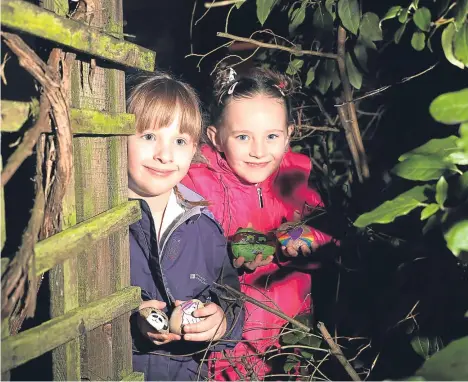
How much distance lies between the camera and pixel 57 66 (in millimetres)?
1668

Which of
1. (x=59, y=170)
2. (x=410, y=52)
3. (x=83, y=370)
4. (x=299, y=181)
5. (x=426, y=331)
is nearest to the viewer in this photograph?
(x=59, y=170)

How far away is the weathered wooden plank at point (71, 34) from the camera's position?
4.74 ft

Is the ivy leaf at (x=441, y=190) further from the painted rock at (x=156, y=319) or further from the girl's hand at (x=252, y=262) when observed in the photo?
the girl's hand at (x=252, y=262)

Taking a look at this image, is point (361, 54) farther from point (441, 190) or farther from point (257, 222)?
point (441, 190)

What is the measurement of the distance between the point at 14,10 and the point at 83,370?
39.4 inches

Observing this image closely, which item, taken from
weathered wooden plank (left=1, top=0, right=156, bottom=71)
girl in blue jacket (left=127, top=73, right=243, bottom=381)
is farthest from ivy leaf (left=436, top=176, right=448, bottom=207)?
girl in blue jacket (left=127, top=73, right=243, bottom=381)

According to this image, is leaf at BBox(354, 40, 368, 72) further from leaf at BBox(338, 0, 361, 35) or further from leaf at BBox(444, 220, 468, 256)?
leaf at BBox(444, 220, 468, 256)

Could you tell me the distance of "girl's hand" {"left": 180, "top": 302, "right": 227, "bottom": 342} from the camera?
8.08 ft

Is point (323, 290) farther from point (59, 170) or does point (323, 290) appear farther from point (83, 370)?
point (59, 170)

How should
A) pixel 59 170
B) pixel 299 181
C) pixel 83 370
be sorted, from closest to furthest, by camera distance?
pixel 59 170 → pixel 83 370 → pixel 299 181

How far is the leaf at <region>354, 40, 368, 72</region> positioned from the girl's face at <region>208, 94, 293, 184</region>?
1.39 feet

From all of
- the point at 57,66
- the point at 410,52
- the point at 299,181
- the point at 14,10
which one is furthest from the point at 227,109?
the point at 14,10

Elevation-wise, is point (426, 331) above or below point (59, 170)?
below

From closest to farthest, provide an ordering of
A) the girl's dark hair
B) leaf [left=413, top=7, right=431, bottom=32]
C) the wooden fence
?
the wooden fence → leaf [left=413, top=7, right=431, bottom=32] → the girl's dark hair
